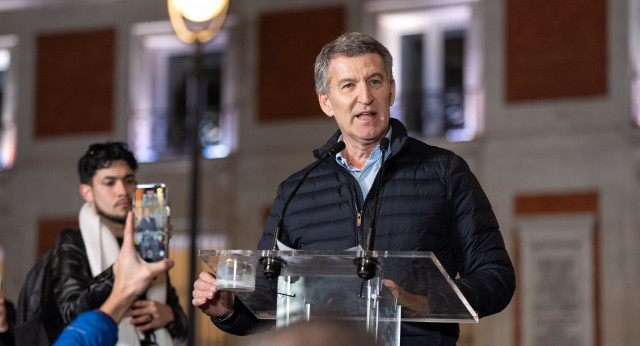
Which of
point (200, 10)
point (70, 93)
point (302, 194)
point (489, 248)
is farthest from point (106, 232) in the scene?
point (70, 93)

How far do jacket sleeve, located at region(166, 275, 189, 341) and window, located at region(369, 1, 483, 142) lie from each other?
28.2 ft

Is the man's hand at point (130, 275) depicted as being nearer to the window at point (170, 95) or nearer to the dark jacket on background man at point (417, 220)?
the dark jacket on background man at point (417, 220)

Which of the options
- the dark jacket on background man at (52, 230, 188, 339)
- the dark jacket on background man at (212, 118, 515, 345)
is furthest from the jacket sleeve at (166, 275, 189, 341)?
the dark jacket on background man at (212, 118, 515, 345)

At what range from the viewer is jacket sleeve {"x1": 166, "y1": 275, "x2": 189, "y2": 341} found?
14.6 feet

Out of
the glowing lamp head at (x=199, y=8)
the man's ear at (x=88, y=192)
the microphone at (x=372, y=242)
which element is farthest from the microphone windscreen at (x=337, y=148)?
the glowing lamp head at (x=199, y=8)

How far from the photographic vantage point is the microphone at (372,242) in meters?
2.73

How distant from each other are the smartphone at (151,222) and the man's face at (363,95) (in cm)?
90

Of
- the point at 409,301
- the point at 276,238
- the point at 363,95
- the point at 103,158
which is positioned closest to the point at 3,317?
the point at 103,158

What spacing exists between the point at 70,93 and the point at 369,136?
39.8 feet

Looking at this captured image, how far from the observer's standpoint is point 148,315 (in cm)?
432

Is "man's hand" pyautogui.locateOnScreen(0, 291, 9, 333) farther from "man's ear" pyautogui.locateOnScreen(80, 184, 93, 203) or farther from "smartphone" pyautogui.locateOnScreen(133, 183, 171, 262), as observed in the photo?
"man's ear" pyautogui.locateOnScreen(80, 184, 93, 203)

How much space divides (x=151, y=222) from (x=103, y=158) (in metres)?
0.84

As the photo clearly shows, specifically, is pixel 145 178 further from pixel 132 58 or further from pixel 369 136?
pixel 369 136

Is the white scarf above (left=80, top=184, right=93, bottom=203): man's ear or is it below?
below
